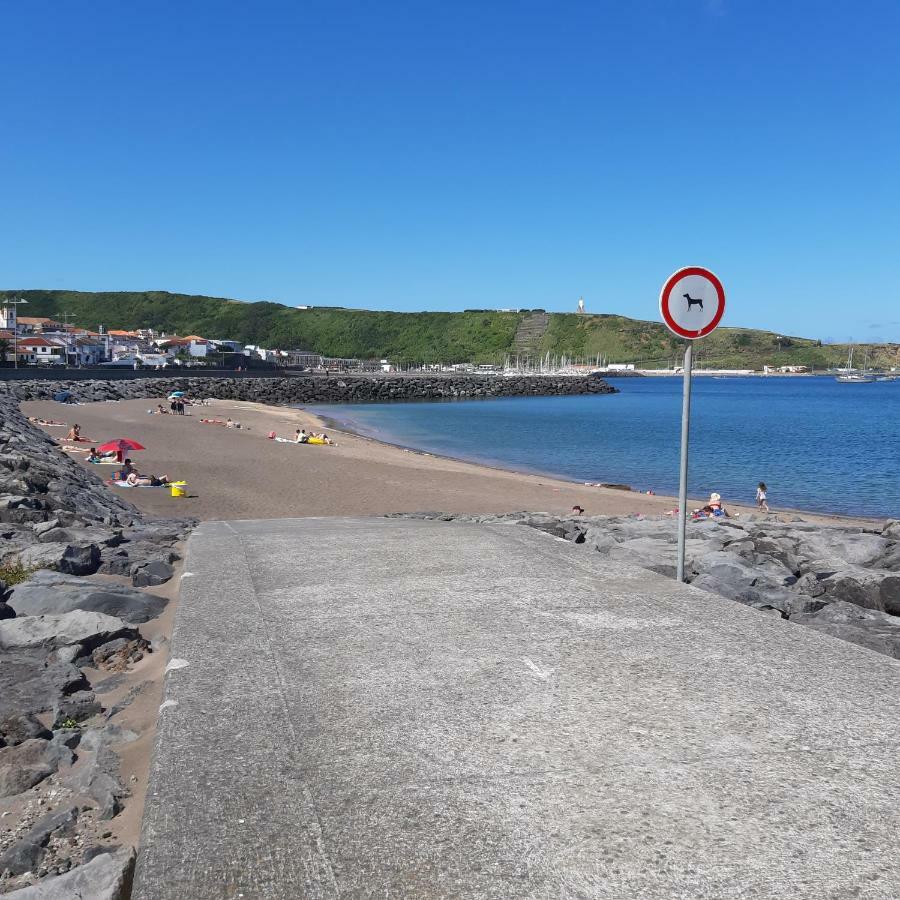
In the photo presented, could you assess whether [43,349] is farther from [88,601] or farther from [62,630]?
[62,630]

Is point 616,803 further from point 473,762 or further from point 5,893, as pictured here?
point 5,893

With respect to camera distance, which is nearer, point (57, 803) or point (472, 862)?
point (472, 862)

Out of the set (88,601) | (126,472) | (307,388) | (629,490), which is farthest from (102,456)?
(307,388)

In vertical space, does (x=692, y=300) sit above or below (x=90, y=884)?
above

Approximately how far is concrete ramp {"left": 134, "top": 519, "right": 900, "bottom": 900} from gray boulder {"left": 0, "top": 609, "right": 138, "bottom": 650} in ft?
1.53

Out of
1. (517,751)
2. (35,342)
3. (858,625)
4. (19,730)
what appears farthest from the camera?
(35,342)

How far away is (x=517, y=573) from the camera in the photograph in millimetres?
6051

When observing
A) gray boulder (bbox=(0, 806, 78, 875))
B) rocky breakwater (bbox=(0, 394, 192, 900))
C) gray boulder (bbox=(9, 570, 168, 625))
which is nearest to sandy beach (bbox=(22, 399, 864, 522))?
rocky breakwater (bbox=(0, 394, 192, 900))

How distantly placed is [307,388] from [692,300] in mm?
85673

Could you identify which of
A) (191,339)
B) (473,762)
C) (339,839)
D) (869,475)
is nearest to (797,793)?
(473,762)

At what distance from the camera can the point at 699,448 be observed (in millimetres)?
40281

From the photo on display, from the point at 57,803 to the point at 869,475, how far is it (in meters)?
30.8

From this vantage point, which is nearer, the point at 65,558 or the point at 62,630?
the point at 62,630

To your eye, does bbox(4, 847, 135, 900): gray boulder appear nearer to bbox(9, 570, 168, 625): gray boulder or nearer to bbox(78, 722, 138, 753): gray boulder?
bbox(78, 722, 138, 753): gray boulder
